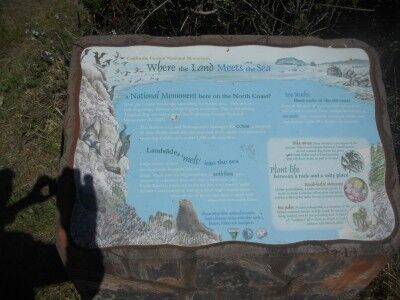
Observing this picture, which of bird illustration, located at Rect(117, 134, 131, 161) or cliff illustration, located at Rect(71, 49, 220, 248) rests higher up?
bird illustration, located at Rect(117, 134, 131, 161)

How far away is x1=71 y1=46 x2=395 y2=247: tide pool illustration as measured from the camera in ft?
6.94

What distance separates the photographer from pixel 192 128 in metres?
2.25

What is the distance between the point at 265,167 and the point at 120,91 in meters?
0.81

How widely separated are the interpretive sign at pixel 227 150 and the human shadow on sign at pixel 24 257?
1.18m

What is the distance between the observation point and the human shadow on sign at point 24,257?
302cm

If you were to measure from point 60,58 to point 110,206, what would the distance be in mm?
2319

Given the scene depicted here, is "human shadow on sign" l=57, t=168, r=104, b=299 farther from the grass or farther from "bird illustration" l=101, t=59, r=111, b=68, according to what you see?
the grass

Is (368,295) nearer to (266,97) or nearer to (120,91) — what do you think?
(266,97)

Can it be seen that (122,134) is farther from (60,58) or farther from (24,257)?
(60,58)

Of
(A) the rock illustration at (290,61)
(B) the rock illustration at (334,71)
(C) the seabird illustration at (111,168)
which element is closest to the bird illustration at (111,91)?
(C) the seabird illustration at (111,168)

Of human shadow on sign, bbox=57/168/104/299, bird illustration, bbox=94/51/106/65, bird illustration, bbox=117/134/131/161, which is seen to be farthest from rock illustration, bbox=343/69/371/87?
human shadow on sign, bbox=57/168/104/299

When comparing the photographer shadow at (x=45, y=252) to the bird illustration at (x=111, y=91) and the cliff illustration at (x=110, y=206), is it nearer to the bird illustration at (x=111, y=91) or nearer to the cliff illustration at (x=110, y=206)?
the cliff illustration at (x=110, y=206)

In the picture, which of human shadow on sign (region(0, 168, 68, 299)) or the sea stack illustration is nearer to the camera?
the sea stack illustration

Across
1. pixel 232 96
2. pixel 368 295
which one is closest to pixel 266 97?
pixel 232 96
